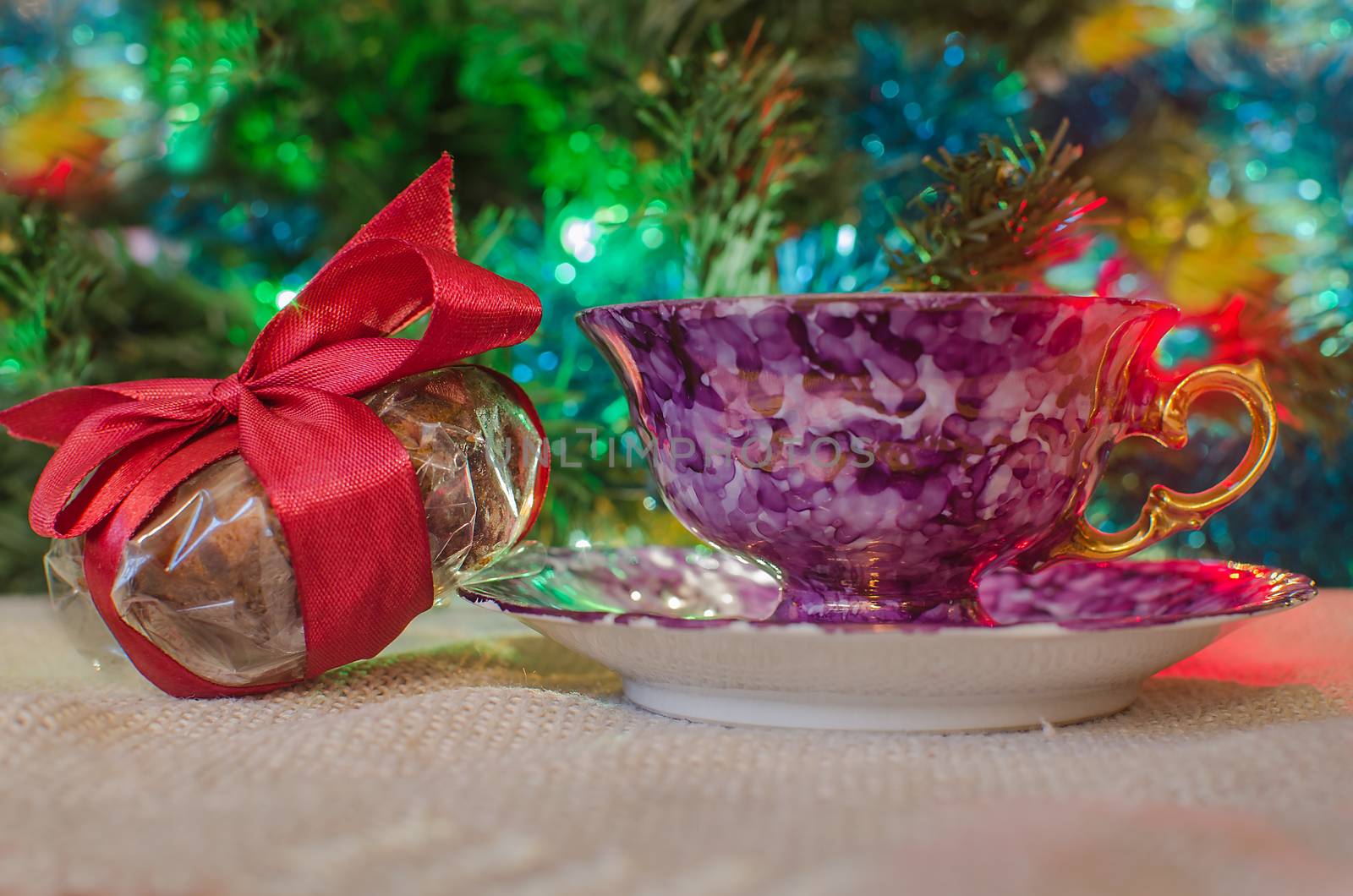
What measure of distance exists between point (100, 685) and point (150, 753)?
0.15 metres

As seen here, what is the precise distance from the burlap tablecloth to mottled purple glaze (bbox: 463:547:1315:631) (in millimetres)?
58

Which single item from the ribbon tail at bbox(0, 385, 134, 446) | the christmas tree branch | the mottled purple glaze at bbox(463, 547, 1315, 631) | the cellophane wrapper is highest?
the christmas tree branch

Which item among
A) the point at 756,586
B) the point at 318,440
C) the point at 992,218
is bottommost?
the point at 756,586

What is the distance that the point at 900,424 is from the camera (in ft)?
1.47

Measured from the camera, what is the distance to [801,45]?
793 mm

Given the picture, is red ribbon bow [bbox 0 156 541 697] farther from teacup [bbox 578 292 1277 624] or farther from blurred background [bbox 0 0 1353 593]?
blurred background [bbox 0 0 1353 593]

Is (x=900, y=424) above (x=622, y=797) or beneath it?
above

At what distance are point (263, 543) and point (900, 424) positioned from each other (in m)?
0.26

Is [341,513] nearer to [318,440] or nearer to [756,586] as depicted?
[318,440]

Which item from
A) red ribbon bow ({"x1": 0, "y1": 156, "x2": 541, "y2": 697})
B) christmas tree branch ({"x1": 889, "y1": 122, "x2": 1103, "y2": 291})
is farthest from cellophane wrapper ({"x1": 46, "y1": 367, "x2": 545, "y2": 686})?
christmas tree branch ({"x1": 889, "y1": 122, "x2": 1103, "y2": 291})

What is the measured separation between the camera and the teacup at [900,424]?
440mm

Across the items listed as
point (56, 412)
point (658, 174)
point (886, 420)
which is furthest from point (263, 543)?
point (658, 174)

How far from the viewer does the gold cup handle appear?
0.50 m

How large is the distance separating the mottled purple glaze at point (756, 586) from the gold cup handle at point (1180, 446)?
0.13 feet
